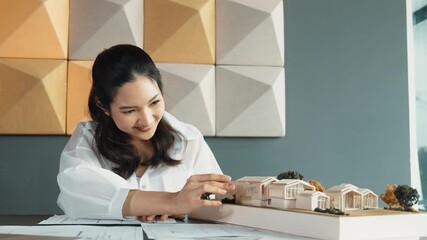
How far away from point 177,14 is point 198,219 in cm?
150

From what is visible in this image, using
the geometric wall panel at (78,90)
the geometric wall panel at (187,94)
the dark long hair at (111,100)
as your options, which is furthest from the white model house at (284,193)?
the geometric wall panel at (78,90)

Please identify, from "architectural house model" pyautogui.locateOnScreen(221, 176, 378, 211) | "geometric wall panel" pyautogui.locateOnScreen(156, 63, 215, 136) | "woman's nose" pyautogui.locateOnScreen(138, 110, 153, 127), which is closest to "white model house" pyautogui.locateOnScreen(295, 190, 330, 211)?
"architectural house model" pyautogui.locateOnScreen(221, 176, 378, 211)

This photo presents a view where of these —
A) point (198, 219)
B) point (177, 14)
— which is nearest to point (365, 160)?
point (177, 14)

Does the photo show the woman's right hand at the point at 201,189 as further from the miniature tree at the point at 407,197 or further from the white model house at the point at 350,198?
the miniature tree at the point at 407,197

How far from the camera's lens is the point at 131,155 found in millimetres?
1835

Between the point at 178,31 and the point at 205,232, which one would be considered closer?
the point at 205,232

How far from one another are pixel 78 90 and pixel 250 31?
90cm

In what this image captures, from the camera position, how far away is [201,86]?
8.82ft

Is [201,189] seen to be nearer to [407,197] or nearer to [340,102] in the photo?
[407,197]

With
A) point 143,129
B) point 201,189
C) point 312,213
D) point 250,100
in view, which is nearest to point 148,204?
point 201,189

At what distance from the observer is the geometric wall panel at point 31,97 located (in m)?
2.56

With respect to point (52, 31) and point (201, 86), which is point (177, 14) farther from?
point (52, 31)

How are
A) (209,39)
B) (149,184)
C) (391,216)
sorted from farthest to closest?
(209,39)
(149,184)
(391,216)

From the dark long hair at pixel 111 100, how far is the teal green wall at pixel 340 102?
0.85 m
